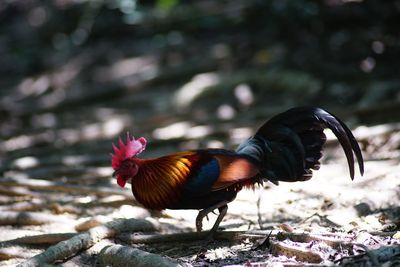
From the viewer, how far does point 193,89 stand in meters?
10.6

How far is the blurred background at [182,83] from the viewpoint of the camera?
21.8 feet

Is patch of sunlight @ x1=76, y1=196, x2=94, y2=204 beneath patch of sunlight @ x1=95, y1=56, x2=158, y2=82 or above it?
beneath

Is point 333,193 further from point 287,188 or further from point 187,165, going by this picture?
point 187,165

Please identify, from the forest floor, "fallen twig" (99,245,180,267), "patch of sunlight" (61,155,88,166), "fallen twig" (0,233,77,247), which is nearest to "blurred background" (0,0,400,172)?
"patch of sunlight" (61,155,88,166)

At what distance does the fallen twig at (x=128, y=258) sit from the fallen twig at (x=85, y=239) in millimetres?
209

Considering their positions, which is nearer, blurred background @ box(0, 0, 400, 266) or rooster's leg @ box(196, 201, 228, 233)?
rooster's leg @ box(196, 201, 228, 233)

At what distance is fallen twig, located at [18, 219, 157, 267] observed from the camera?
3.89 m

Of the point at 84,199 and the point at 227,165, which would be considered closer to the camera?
the point at 227,165

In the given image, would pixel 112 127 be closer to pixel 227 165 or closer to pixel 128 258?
pixel 227 165

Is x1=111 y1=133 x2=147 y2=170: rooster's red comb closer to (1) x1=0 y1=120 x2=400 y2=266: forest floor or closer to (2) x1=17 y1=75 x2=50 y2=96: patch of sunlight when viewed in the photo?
(1) x1=0 y1=120 x2=400 y2=266: forest floor

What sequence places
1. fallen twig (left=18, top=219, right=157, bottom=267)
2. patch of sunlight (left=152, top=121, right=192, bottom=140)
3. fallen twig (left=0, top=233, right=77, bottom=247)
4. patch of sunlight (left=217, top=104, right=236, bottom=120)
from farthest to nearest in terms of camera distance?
1. patch of sunlight (left=217, top=104, right=236, bottom=120)
2. patch of sunlight (left=152, top=121, right=192, bottom=140)
3. fallen twig (left=0, top=233, right=77, bottom=247)
4. fallen twig (left=18, top=219, right=157, bottom=267)

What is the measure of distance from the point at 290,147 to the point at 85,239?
1573 millimetres

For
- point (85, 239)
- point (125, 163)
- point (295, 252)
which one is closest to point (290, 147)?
point (295, 252)

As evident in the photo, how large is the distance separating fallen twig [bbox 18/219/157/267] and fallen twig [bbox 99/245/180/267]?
209mm
